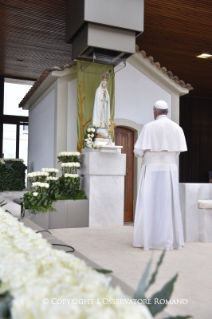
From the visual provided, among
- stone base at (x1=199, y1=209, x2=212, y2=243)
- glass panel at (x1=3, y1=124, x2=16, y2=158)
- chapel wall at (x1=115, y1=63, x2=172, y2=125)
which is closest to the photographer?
stone base at (x1=199, y1=209, x2=212, y2=243)

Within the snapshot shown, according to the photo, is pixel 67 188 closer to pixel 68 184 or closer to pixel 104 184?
pixel 68 184

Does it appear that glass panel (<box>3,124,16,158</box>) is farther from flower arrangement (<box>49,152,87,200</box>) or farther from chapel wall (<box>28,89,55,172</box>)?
flower arrangement (<box>49,152,87,200</box>)

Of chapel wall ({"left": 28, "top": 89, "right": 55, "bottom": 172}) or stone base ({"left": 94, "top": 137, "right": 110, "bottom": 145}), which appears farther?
chapel wall ({"left": 28, "top": 89, "right": 55, "bottom": 172})

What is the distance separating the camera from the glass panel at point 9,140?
14.0 meters

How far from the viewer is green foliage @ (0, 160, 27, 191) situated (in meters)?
10.1

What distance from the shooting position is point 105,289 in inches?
28.1

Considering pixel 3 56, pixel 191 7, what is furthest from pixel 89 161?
pixel 3 56

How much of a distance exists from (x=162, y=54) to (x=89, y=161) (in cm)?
527

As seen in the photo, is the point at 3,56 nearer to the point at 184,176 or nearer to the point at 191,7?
the point at 191,7

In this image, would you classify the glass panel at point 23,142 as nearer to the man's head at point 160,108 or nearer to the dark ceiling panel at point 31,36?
the dark ceiling panel at point 31,36

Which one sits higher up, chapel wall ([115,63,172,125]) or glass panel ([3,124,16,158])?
chapel wall ([115,63,172,125])

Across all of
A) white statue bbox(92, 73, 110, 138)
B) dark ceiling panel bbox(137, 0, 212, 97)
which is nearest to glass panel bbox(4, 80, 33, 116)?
dark ceiling panel bbox(137, 0, 212, 97)

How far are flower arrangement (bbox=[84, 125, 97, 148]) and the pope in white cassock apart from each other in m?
2.66

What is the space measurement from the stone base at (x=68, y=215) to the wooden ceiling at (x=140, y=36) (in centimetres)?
446
